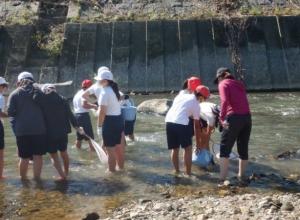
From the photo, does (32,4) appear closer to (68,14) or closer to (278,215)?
(68,14)

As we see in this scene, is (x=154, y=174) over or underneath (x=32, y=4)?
underneath

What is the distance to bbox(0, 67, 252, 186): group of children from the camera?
8500 mm

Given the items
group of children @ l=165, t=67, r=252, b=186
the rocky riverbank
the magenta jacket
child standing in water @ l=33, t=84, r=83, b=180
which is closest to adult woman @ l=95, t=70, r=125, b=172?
child standing in water @ l=33, t=84, r=83, b=180

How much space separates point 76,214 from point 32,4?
1834 cm

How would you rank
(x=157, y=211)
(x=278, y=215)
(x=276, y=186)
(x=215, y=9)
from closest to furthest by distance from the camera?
(x=278, y=215)
(x=157, y=211)
(x=276, y=186)
(x=215, y=9)

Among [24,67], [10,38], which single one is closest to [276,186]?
[24,67]

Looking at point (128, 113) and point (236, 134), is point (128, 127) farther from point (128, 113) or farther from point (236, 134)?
point (236, 134)

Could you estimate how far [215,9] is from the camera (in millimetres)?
22922

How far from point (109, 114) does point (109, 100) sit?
Result: 24cm

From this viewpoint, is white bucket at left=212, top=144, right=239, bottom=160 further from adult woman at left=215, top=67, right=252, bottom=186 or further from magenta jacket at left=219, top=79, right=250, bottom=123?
magenta jacket at left=219, top=79, right=250, bottom=123

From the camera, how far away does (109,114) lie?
352 inches

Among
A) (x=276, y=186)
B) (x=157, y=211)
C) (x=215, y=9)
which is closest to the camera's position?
(x=157, y=211)

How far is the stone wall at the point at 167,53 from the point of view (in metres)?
20.5

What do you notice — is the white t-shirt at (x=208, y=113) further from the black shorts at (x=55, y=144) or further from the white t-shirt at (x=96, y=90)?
the black shorts at (x=55, y=144)
